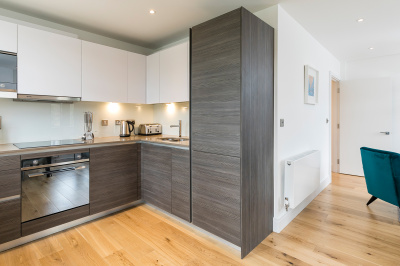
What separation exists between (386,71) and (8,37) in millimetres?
5918

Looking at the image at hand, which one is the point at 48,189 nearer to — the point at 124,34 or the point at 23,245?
the point at 23,245

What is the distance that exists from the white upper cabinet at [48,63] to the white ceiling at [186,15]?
0.33m

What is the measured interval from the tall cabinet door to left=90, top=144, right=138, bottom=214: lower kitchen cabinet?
42.7 inches

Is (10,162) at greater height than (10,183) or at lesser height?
greater

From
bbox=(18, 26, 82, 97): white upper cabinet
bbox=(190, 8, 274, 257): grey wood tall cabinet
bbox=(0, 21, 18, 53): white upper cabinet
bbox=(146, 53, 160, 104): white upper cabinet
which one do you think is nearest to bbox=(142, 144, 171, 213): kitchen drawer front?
bbox=(190, 8, 274, 257): grey wood tall cabinet

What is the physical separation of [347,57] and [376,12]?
6.82 feet

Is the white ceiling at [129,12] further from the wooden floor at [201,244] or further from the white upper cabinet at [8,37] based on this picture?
the wooden floor at [201,244]

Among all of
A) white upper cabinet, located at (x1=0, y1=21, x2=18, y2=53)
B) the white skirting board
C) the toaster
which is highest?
white upper cabinet, located at (x1=0, y1=21, x2=18, y2=53)

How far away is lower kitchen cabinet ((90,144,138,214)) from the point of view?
253 centimetres

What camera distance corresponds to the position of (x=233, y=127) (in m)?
1.87

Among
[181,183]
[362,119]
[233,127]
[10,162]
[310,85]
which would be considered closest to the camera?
[233,127]

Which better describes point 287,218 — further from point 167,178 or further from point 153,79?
point 153,79

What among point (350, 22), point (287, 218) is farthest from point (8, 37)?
point (350, 22)

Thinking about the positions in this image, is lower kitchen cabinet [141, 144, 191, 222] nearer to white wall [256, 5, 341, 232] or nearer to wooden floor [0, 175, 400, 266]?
wooden floor [0, 175, 400, 266]
